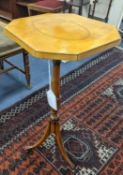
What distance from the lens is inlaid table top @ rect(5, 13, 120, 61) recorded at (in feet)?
2.23

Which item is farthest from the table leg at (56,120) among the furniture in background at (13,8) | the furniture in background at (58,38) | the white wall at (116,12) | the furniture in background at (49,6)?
the white wall at (116,12)

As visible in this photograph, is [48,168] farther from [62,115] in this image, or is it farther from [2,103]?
[2,103]

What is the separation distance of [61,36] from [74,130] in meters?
0.82

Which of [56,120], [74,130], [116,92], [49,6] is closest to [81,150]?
[74,130]

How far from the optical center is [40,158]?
118 cm

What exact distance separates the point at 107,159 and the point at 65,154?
293mm

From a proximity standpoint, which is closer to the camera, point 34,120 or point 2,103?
point 34,120

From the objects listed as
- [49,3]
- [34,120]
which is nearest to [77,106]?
[34,120]

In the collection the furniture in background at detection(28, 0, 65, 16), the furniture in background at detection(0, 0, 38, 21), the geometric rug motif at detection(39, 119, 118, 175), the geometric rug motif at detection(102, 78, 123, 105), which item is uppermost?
the furniture in background at detection(28, 0, 65, 16)

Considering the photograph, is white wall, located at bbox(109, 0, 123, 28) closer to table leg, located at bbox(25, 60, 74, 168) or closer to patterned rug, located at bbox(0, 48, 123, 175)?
patterned rug, located at bbox(0, 48, 123, 175)

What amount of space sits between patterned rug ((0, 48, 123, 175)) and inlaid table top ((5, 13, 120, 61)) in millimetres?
765

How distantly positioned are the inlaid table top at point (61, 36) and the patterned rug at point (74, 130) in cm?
76

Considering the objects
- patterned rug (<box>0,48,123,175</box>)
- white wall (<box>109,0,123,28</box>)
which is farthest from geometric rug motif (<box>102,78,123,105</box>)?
Result: white wall (<box>109,0,123,28</box>)

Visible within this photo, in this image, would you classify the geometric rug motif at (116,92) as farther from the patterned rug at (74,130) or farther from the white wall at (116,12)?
the white wall at (116,12)
